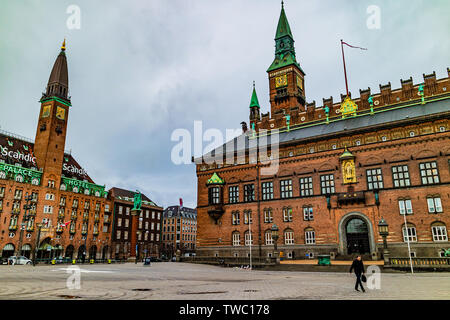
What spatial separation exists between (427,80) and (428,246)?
832 inches

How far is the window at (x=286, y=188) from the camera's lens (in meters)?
46.5

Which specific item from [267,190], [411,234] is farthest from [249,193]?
[411,234]

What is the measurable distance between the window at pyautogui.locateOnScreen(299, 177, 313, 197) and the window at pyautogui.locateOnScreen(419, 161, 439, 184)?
1322 cm

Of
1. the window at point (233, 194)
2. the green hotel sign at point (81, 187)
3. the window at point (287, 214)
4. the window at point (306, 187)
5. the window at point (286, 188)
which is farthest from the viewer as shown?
the green hotel sign at point (81, 187)

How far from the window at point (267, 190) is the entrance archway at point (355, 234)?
10.9 metres

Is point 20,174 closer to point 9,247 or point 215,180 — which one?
point 9,247

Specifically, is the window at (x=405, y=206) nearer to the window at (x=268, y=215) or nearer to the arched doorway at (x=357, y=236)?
the arched doorway at (x=357, y=236)

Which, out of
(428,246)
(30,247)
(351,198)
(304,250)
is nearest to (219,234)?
(304,250)

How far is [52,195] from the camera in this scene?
67875 millimetres

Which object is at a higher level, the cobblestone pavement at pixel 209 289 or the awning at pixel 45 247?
the awning at pixel 45 247

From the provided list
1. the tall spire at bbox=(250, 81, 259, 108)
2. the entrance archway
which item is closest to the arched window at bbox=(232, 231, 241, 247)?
the entrance archway

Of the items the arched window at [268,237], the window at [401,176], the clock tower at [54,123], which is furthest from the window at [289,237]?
the clock tower at [54,123]

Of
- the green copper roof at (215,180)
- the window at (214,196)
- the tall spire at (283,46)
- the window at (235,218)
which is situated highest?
the tall spire at (283,46)
